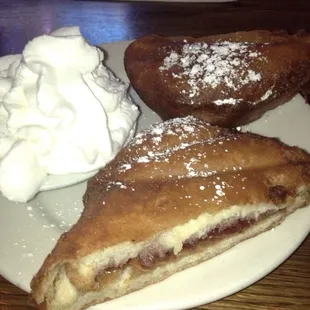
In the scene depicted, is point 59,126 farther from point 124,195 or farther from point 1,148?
point 124,195

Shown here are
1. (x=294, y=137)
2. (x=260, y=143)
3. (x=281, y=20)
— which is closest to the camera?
(x=260, y=143)

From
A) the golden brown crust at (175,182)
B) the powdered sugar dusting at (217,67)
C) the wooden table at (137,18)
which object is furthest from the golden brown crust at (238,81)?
the wooden table at (137,18)

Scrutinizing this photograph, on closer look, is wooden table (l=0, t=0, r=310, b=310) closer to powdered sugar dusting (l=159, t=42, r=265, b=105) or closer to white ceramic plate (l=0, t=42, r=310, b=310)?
powdered sugar dusting (l=159, t=42, r=265, b=105)

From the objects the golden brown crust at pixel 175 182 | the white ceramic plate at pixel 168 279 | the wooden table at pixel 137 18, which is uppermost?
the golden brown crust at pixel 175 182

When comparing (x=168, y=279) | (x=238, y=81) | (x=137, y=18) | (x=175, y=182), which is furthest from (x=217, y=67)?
(x=137, y=18)

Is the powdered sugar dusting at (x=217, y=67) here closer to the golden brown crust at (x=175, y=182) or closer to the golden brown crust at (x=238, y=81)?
the golden brown crust at (x=238, y=81)

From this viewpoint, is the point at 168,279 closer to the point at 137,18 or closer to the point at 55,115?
the point at 55,115

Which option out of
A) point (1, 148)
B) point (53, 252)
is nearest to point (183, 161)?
point (53, 252)
